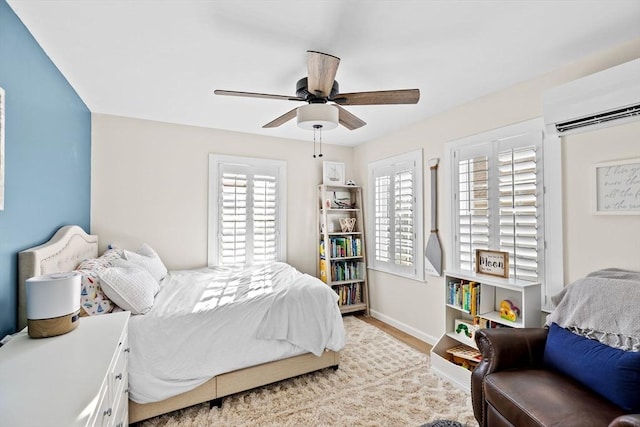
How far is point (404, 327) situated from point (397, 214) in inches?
54.6

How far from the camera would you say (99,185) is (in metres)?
3.17

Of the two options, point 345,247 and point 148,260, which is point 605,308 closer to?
point 345,247

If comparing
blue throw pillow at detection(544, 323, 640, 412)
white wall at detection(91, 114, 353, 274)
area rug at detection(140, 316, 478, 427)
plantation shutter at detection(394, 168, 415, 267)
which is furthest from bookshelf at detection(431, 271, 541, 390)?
white wall at detection(91, 114, 353, 274)

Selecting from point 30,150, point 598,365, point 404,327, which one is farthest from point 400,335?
point 30,150

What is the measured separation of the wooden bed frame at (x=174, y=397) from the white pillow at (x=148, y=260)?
0.36 m

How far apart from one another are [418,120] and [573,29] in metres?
1.68

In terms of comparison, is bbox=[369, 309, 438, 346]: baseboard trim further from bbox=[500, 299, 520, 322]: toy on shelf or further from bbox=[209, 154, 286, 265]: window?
bbox=[209, 154, 286, 265]: window

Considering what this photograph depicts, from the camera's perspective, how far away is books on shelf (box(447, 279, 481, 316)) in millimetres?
2545

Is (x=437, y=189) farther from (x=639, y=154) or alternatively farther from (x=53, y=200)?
(x=53, y=200)

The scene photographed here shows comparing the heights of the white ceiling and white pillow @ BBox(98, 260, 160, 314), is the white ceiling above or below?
above

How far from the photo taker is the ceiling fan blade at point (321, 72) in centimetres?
167

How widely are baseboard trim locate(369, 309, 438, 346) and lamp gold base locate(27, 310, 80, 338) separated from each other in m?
3.14

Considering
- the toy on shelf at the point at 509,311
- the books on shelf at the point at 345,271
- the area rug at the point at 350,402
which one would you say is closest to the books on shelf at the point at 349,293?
the books on shelf at the point at 345,271

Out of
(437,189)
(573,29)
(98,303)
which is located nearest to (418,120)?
(437,189)
